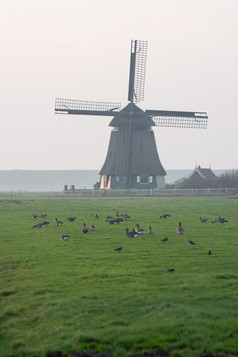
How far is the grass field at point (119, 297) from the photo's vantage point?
11.4 metres

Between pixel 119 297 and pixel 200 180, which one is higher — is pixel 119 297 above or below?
below

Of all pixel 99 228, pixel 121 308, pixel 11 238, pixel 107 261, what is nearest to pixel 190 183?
pixel 99 228

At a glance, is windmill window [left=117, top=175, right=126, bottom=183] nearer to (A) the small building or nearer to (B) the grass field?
(A) the small building

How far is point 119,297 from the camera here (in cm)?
1456

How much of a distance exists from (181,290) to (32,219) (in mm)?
24989

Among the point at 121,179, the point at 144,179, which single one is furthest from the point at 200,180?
the point at 121,179

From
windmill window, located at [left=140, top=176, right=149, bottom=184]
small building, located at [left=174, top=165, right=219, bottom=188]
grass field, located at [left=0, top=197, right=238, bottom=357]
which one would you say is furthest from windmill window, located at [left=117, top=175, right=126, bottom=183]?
grass field, located at [left=0, top=197, right=238, bottom=357]

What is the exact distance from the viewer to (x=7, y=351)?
454 inches

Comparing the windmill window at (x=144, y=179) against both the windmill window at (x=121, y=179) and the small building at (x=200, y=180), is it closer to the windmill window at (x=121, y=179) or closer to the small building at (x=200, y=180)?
the windmill window at (x=121, y=179)

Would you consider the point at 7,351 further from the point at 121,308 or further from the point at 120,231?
the point at 120,231

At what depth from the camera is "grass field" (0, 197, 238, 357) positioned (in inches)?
447

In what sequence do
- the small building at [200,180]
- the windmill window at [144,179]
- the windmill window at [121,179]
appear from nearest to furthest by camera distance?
the windmill window at [121,179] → the windmill window at [144,179] → the small building at [200,180]

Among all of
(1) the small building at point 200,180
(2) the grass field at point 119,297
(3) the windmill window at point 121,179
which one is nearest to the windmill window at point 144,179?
(3) the windmill window at point 121,179

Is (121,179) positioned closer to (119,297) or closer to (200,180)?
(200,180)
